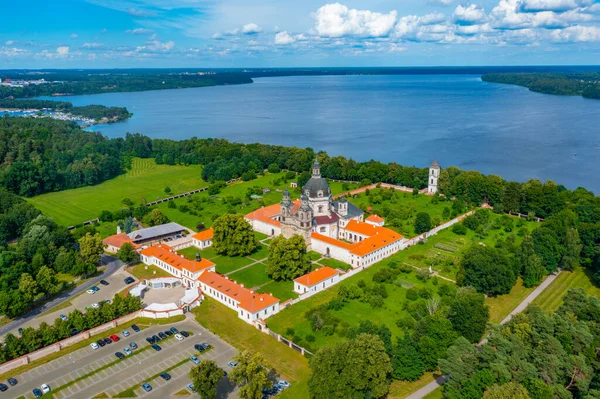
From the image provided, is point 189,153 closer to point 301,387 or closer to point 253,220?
point 253,220

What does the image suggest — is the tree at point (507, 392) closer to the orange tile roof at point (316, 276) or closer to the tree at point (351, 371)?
the tree at point (351, 371)

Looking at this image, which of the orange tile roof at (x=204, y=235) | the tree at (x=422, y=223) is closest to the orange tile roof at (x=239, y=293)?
the orange tile roof at (x=204, y=235)

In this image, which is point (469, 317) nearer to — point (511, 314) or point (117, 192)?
point (511, 314)

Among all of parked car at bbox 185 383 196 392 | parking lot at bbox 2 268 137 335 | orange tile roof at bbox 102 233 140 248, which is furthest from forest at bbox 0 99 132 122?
parked car at bbox 185 383 196 392

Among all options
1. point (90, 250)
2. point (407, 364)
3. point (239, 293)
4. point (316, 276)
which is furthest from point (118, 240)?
point (407, 364)

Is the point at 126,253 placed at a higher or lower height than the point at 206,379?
higher

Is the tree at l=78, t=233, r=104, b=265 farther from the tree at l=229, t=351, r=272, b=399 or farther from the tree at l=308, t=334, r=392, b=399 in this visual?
the tree at l=308, t=334, r=392, b=399

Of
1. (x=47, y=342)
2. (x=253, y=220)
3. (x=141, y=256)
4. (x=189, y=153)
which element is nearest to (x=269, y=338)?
(x=47, y=342)
